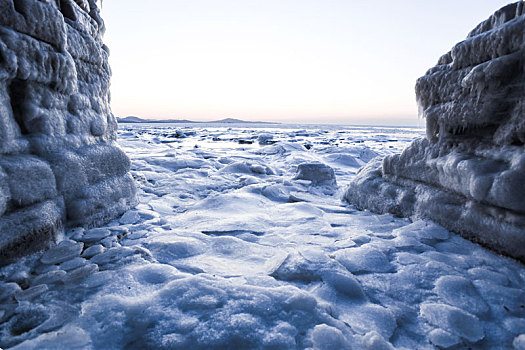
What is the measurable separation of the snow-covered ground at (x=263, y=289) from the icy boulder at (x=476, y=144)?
155 millimetres

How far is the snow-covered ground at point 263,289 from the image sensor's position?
3.12 ft

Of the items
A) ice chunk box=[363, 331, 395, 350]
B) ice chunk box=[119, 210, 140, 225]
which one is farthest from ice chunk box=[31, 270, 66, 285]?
ice chunk box=[363, 331, 395, 350]

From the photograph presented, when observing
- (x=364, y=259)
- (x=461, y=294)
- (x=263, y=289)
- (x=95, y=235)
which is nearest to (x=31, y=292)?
(x=95, y=235)

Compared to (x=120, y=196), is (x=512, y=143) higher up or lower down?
higher up

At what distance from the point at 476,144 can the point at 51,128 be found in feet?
8.56

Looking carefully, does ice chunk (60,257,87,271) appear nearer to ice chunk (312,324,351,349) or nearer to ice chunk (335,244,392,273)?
ice chunk (312,324,351,349)

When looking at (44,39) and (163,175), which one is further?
(163,175)

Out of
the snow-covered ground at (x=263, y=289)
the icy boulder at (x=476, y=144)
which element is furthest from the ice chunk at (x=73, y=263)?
the icy boulder at (x=476, y=144)

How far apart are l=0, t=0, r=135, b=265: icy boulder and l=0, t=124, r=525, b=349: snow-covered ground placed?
0.16 m

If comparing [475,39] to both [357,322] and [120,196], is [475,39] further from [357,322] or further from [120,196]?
[120,196]

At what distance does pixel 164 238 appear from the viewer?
177cm

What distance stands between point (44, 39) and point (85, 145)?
720 mm

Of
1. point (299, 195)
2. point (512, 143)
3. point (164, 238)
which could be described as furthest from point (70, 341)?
point (299, 195)

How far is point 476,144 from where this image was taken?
177cm
